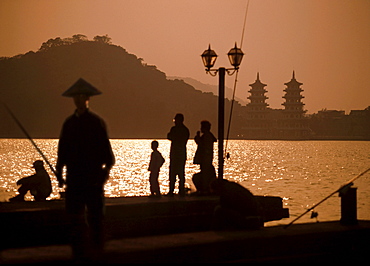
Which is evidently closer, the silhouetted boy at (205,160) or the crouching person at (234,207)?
the crouching person at (234,207)

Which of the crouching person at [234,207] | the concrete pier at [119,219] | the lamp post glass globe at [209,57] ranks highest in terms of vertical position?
the lamp post glass globe at [209,57]

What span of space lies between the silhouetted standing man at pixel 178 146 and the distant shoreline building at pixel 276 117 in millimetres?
176630

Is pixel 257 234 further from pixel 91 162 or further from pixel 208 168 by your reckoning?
pixel 208 168

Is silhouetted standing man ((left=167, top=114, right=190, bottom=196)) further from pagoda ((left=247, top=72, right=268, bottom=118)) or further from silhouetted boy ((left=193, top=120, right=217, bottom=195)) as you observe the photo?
pagoda ((left=247, top=72, right=268, bottom=118))

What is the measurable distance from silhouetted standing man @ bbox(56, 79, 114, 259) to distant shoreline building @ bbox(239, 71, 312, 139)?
183 m

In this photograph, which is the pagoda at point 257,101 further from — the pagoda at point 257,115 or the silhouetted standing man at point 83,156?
the silhouetted standing man at point 83,156

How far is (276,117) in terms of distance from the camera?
632 ft

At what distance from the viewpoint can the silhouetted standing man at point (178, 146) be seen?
12.1m

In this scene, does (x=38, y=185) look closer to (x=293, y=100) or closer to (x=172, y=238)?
(x=172, y=238)

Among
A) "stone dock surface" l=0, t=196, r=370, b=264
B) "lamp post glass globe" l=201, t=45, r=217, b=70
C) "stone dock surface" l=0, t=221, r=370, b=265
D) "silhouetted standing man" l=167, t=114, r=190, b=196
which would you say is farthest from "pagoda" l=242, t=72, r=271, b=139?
"stone dock surface" l=0, t=221, r=370, b=265

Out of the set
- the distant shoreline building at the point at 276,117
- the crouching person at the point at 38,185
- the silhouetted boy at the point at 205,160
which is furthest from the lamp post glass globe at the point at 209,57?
the distant shoreline building at the point at 276,117

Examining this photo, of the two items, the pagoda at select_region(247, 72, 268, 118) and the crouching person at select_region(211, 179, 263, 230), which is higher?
the pagoda at select_region(247, 72, 268, 118)

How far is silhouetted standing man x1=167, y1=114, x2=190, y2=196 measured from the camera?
12148mm

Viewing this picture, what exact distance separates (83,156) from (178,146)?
6.14 meters
